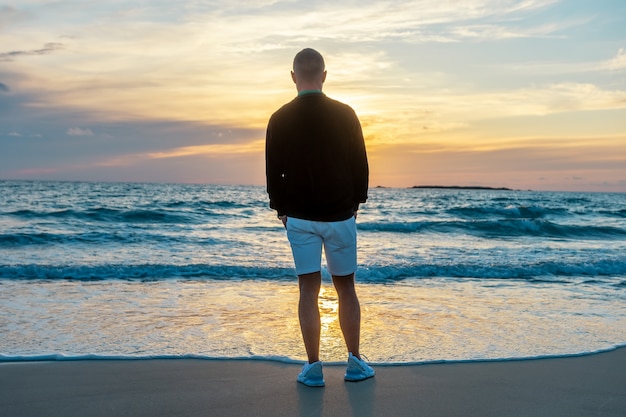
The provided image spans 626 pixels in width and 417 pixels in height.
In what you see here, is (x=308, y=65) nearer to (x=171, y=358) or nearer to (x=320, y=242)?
(x=320, y=242)

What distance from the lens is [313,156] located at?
11.3ft

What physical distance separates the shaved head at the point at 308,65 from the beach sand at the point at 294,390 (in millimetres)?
1843

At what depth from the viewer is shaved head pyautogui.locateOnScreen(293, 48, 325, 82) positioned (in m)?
3.47

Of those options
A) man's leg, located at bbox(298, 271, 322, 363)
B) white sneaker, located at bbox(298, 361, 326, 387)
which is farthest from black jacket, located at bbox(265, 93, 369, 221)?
white sneaker, located at bbox(298, 361, 326, 387)

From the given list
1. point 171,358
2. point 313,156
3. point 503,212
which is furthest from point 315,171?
point 503,212

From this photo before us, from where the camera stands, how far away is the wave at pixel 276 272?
890cm

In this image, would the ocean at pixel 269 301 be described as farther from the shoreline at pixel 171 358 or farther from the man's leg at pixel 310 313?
the man's leg at pixel 310 313

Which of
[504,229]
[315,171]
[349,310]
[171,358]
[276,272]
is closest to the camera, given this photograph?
[315,171]

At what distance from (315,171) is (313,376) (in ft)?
4.06

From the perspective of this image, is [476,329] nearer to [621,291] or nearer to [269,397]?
[269,397]

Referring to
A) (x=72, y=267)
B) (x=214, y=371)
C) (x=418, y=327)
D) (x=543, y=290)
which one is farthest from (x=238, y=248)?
(x=214, y=371)

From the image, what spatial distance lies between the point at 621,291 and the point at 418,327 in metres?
4.14

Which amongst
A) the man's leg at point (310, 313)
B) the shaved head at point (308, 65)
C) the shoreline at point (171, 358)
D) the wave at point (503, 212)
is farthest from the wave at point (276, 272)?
the wave at point (503, 212)

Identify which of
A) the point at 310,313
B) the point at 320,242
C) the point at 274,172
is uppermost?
the point at 274,172
